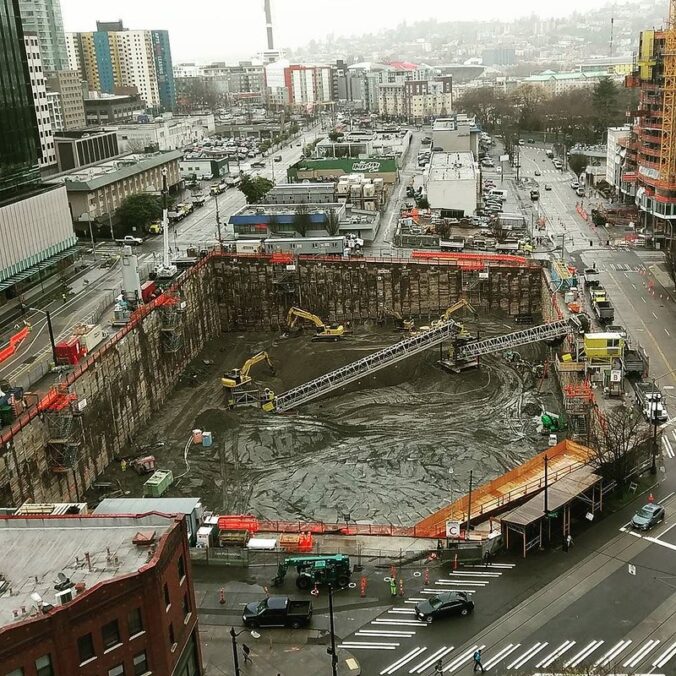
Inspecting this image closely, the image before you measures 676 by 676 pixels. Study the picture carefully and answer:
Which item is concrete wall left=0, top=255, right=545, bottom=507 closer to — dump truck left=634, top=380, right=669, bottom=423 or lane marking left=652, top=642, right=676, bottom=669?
dump truck left=634, top=380, right=669, bottom=423

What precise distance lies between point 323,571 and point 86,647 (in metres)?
10.3

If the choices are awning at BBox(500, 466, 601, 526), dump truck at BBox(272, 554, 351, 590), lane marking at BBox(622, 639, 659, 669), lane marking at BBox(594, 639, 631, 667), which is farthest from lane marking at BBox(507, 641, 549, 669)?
dump truck at BBox(272, 554, 351, 590)

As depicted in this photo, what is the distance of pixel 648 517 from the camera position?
31359 mm

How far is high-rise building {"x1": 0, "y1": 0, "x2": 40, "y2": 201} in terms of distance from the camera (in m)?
60.7

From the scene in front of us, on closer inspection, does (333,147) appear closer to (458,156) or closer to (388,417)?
(458,156)

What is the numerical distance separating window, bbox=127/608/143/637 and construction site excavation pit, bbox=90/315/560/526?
15.5 meters

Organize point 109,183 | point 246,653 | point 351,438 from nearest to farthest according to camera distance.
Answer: point 246,653 → point 351,438 → point 109,183

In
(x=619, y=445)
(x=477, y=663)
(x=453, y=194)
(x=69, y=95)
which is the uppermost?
(x=69, y=95)

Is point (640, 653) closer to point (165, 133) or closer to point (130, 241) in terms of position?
point (130, 241)

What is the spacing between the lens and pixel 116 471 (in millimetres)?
42688

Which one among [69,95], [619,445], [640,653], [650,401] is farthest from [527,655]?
[69,95]

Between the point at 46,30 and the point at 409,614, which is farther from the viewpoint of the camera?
the point at 46,30

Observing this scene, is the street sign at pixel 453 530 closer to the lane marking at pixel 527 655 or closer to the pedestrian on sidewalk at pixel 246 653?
the lane marking at pixel 527 655

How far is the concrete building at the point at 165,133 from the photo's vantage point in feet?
408
